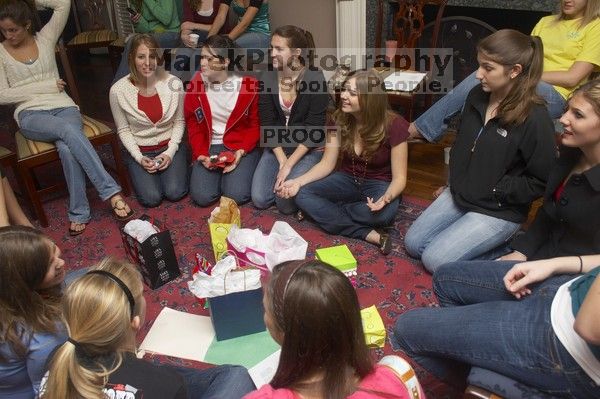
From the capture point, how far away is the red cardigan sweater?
280cm

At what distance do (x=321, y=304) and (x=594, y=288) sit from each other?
1.94 feet

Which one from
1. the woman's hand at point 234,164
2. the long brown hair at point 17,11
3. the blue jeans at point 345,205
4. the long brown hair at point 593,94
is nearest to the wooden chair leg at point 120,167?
the woman's hand at point 234,164

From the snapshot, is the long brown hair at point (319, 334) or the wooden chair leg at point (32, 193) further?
the wooden chair leg at point (32, 193)

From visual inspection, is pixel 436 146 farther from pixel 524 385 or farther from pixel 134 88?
pixel 524 385

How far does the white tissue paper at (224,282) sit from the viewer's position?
71.8 inches

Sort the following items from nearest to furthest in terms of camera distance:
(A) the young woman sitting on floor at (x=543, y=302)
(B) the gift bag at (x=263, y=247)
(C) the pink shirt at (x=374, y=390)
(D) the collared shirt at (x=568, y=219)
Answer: (C) the pink shirt at (x=374, y=390) < (A) the young woman sitting on floor at (x=543, y=302) < (D) the collared shirt at (x=568, y=219) < (B) the gift bag at (x=263, y=247)

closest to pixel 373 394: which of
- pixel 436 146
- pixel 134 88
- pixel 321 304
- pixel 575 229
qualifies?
pixel 321 304

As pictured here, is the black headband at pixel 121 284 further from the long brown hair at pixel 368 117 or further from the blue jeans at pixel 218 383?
the long brown hair at pixel 368 117

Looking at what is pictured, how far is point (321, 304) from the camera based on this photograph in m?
1.00

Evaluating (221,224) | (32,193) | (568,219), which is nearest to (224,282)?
(221,224)

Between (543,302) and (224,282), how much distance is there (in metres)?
1.04

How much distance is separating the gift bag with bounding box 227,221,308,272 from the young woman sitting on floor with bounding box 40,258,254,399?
32.9 inches

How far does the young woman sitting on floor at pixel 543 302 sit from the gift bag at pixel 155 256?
3.50 ft

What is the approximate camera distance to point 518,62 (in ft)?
6.37
